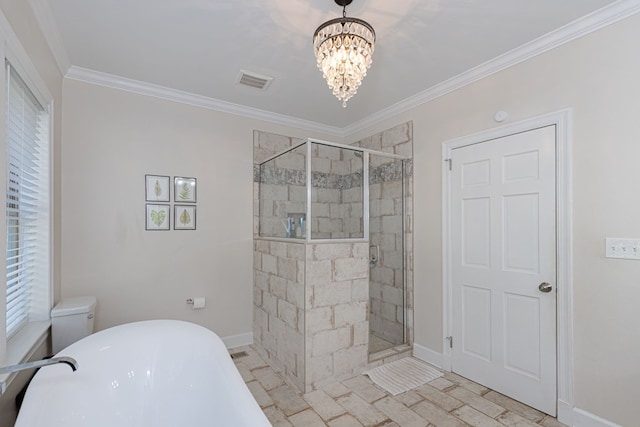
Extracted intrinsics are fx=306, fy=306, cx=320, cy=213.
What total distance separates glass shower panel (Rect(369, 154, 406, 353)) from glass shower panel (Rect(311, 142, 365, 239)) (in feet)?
0.95

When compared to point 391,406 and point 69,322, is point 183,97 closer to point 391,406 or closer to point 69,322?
point 69,322

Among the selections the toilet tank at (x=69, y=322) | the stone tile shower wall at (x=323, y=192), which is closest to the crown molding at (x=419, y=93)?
the stone tile shower wall at (x=323, y=192)

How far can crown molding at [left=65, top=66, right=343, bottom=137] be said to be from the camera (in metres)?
2.63

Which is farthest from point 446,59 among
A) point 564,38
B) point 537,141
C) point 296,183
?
point 296,183

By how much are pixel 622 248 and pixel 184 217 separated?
3390 mm

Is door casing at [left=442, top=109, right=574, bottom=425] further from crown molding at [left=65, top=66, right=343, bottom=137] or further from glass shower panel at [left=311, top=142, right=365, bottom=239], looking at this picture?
crown molding at [left=65, top=66, right=343, bottom=137]

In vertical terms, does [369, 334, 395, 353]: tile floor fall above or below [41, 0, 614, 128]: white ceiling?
below

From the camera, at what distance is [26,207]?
1.96 meters

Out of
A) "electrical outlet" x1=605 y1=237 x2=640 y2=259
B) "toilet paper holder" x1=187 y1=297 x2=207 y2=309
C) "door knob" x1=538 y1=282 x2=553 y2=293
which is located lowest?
"toilet paper holder" x1=187 y1=297 x2=207 y2=309

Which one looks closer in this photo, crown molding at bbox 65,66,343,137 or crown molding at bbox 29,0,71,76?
crown molding at bbox 29,0,71,76

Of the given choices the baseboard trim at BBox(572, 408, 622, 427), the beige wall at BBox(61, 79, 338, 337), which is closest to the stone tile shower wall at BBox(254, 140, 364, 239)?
the beige wall at BBox(61, 79, 338, 337)

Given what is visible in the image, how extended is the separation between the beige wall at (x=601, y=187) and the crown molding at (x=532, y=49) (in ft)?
0.15

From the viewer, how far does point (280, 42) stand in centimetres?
221

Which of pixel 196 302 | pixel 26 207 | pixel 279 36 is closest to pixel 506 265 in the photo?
pixel 279 36
